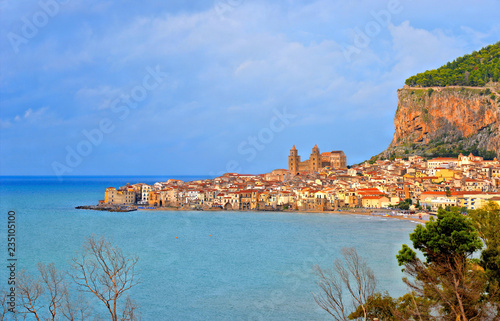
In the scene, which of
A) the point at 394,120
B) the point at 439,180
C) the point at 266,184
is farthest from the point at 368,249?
the point at 394,120

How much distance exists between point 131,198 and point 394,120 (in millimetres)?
41448

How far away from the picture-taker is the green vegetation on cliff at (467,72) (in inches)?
2594

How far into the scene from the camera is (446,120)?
64500mm

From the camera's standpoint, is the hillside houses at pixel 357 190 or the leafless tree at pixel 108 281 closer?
the leafless tree at pixel 108 281

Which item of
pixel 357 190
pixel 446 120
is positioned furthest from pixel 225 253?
pixel 446 120

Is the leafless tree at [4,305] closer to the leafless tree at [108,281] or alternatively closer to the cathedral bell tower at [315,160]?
the leafless tree at [108,281]

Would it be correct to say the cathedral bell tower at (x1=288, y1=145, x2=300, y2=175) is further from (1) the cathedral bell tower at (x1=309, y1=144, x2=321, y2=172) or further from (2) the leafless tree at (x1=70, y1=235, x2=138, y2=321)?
(2) the leafless tree at (x1=70, y1=235, x2=138, y2=321)

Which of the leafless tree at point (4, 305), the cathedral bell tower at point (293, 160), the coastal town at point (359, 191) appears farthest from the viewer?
the cathedral bell tower at point (293, 160)

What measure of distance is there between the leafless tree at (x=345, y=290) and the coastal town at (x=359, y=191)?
85.2ft

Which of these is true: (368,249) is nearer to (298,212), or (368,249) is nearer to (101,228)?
(101,228)

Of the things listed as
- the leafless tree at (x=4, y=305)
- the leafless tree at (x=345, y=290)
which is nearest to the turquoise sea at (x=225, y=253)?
the leafless tree at (x=345, y=290)

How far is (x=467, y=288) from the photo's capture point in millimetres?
7410

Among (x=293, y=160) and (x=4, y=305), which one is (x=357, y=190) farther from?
(x=4, y=305)

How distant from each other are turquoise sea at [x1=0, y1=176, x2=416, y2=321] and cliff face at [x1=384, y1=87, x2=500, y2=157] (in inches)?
1144
